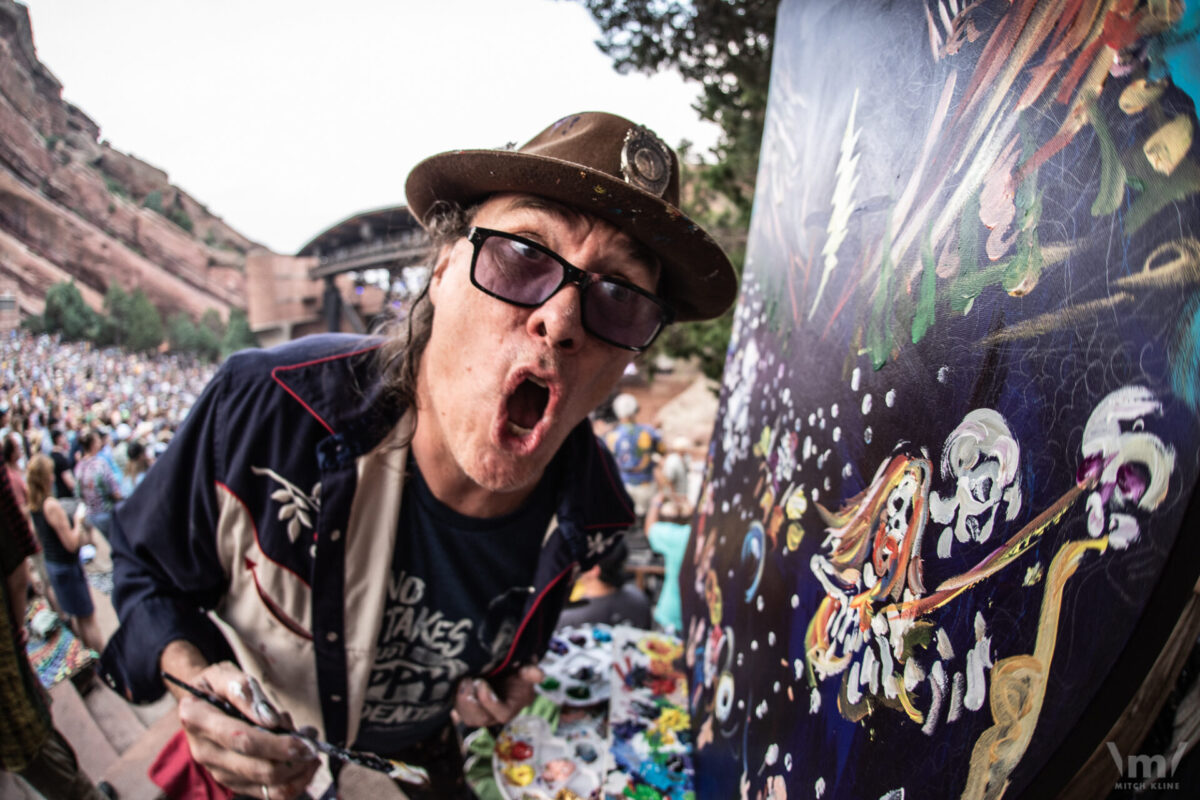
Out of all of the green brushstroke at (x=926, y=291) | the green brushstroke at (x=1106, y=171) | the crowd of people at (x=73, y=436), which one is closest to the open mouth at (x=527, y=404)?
the green brushstroke at (x=926, y=291)

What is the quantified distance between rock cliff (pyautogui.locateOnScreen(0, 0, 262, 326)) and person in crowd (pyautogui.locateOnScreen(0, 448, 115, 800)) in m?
2.09

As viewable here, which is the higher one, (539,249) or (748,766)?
(539,249)

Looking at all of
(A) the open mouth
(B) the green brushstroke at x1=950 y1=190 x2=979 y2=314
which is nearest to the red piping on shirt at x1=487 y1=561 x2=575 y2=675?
(A) the open mouth

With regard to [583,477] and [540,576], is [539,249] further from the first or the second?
[540,576]

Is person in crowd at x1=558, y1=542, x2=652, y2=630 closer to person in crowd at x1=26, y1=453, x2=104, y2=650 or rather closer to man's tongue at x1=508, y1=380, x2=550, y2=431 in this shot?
man's tongue at x1=508, y1=380, x2=550, y2=431

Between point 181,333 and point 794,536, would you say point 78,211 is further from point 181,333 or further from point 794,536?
point 794,536

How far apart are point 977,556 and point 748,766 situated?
87 centimetres

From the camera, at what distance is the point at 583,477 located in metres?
2.04

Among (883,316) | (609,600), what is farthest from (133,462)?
(883,316)

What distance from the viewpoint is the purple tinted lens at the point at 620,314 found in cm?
144

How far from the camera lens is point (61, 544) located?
3.93 m

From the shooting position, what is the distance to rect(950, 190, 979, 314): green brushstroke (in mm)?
693

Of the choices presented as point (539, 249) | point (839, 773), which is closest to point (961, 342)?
point (839, 773)

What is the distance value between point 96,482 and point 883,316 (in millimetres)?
5740
